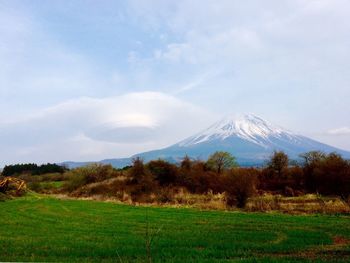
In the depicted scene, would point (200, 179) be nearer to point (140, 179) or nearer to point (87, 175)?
point (140, 179)

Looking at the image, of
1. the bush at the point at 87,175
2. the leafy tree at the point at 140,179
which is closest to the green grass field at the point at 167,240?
the leafy tree at the point at 140,179

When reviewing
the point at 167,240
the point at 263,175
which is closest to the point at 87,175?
the point at 263,175

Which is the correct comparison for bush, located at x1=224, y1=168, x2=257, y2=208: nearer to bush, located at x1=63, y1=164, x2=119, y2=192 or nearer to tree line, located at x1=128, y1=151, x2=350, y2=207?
tree line, located at x1=128, y1=151, x2=350, y2=207

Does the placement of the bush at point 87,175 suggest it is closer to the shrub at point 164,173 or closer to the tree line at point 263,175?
the tree line at point 263,175

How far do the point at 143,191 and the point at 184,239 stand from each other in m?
42.2

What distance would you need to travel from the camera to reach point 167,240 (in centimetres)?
1856

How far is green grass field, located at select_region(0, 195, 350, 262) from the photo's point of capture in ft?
48.5

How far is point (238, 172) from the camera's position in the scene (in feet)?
148

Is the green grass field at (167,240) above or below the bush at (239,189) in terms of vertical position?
below

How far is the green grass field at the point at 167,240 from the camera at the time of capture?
1478 cm

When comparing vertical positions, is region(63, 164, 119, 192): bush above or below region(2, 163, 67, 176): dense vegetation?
below

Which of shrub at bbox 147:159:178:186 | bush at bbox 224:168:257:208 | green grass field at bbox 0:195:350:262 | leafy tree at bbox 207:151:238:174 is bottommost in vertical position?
green grass field at bbox 0:195:350:262

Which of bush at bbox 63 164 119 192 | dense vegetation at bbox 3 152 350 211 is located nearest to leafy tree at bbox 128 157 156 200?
dense vegetation at bbox 3 152 350 211

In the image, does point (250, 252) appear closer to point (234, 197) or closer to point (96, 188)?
point (234, 197)
